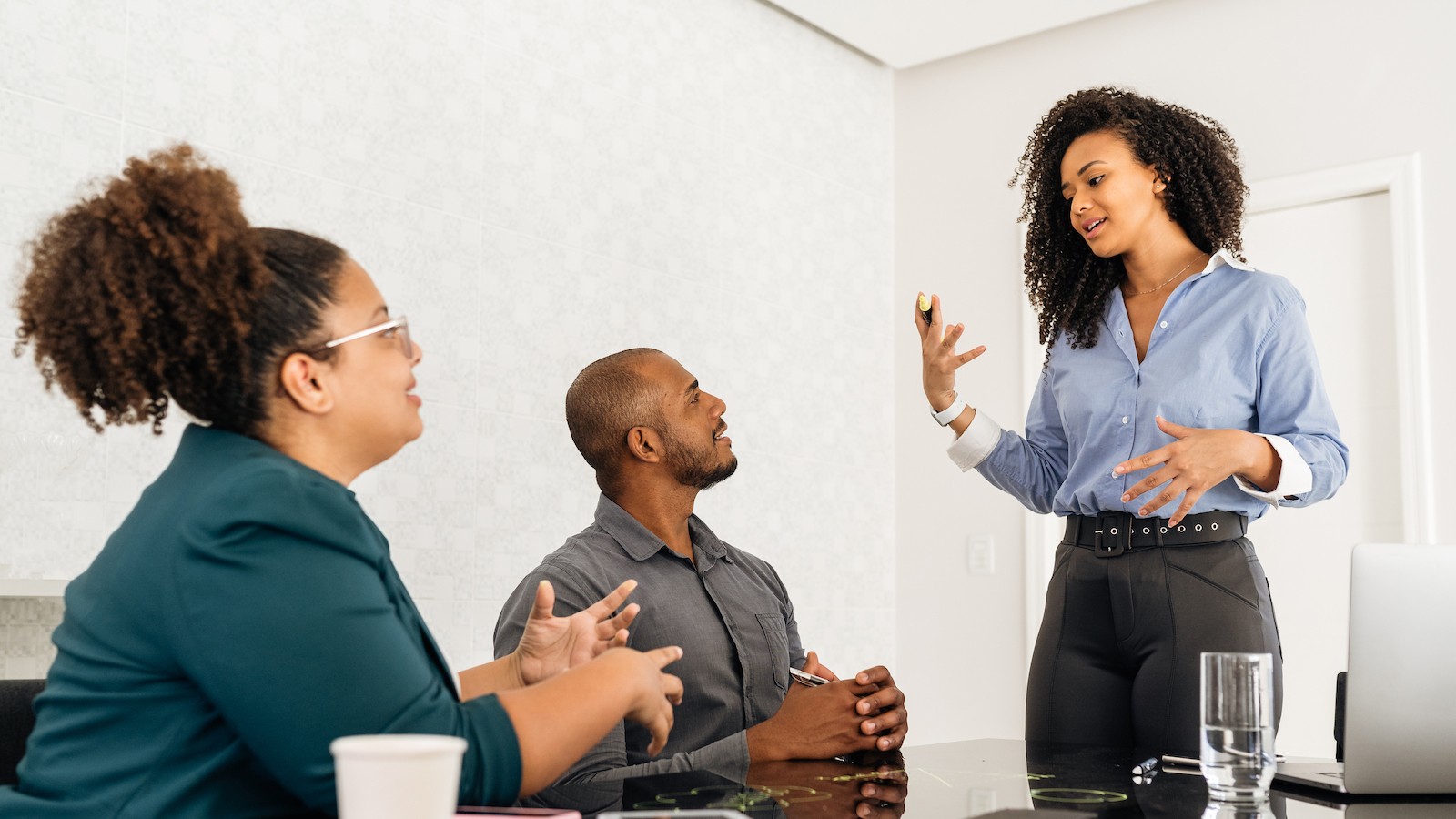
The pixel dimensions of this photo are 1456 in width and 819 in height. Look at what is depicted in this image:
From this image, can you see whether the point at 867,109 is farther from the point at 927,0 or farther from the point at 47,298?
the point at 47,298

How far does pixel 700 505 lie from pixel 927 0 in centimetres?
163

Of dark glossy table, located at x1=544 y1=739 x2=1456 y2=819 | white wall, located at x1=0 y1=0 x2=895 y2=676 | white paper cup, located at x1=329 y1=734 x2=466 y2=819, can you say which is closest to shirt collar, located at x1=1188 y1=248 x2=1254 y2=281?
dark glossy table, located at x1=544 y1=739 x2=1456 y2=819

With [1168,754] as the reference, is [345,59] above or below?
above

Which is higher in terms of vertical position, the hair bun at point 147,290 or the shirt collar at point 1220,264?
the shirt collar at point 1220,264

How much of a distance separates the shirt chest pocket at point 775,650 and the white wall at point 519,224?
3.16ft

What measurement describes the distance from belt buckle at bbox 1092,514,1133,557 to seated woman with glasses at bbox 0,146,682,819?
3.38ft

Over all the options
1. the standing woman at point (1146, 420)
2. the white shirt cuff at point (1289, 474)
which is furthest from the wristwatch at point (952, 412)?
the white shirt cuff at point (1289, 474)

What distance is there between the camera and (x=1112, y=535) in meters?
2.00

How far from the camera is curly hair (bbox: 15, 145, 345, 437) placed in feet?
3.42

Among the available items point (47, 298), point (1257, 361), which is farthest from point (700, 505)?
point (47, 298)

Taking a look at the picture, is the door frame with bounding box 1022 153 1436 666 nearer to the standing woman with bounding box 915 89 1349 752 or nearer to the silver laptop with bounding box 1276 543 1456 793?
the standing woman with bounding box 915 89 1349 752

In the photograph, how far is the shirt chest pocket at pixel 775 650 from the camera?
2.01 meters

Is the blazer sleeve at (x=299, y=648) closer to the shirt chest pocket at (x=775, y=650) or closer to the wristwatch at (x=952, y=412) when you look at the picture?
the shirt chest pocket at (x=775, y=650)

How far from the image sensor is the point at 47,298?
1063mm
